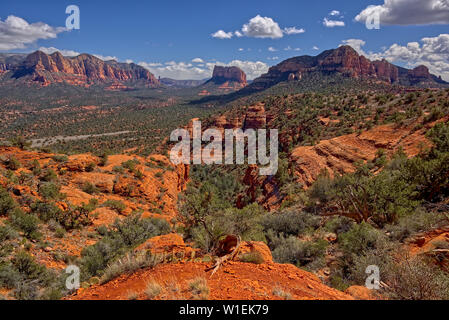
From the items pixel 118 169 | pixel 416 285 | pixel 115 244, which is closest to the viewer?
pixel 416 285

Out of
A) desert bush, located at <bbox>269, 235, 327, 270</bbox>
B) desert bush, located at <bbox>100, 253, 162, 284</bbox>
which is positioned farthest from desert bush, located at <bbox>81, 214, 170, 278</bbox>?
desert bush, located at <bbox>269, 235, 327, 270</bbox>

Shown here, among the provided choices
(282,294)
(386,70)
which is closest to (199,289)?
(282,294)

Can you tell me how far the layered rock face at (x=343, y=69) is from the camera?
98875 mm

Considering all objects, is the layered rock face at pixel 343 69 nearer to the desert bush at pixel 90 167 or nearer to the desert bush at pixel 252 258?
the desert bush at pixel 90 167

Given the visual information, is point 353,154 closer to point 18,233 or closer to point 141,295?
point 141,295

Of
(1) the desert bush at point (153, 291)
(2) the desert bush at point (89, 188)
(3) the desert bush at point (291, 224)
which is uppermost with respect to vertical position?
(1) the desert bush at point (153, 291)

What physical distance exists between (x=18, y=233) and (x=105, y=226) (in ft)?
13.8

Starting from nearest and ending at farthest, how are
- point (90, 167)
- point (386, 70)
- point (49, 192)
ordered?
point (49, 192)
point (90, 167)
point (386, 70)

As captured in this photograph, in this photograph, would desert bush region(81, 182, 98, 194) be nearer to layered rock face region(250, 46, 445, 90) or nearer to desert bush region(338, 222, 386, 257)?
desert bush region(338, 222, 386, 257)

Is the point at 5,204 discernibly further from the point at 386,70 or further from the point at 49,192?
the point at 386,70

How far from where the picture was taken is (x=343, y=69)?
Result: 95750mm

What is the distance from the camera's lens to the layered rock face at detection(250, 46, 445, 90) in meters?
→ 98.9

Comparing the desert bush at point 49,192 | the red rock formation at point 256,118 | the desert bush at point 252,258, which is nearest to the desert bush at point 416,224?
the desert bush at point 252,258

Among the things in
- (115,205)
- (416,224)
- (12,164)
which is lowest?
(115,205)
